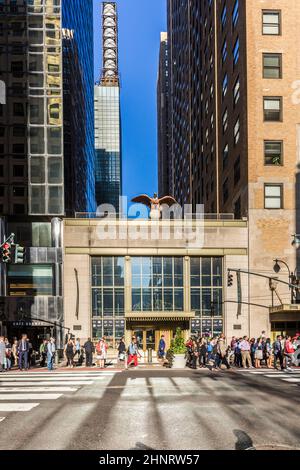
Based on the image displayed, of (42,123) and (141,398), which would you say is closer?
(141,398)

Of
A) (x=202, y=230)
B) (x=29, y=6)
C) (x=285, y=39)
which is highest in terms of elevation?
(x=29, y=6)

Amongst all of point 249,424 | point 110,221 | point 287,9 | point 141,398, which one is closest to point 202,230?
point 110,221

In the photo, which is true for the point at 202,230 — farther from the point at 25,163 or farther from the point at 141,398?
the point at 141,398

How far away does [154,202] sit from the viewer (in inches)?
1829

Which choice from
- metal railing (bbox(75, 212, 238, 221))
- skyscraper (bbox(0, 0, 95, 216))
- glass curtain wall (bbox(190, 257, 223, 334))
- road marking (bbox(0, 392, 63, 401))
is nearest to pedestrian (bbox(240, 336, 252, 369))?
glass curtain wall (bbox(190, 257, 223, 334))

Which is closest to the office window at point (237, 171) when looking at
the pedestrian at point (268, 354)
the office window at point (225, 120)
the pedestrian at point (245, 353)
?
the office window at point (225, 120)

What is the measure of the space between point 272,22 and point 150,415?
38160 millimetres

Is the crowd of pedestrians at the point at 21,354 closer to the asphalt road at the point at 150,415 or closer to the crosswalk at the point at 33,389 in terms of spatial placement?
the crosswalk at the point at 33,389

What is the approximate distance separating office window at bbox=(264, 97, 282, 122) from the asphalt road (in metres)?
26.6

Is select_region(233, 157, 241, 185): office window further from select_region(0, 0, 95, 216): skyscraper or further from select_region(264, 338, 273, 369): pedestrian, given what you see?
select_region(264, 338, 273, 369): pedestrian

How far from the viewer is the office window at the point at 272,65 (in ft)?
140

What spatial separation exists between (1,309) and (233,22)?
3017 cm
